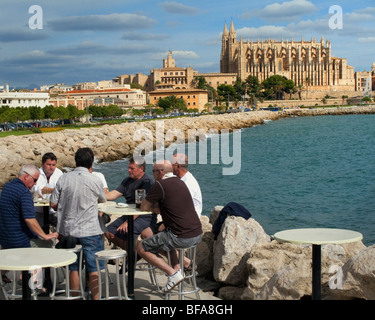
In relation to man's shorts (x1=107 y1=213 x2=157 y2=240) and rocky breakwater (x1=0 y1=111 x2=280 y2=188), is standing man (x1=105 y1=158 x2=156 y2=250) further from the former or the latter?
rocky breakwater (x1=0 y1=111 x2=280 y2=188)

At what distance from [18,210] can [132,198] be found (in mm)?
1294

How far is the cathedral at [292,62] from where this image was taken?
116938 mm

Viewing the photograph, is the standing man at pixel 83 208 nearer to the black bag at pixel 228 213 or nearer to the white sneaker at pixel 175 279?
the white sneaker at pixel 175 279

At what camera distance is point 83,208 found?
472 centimetres

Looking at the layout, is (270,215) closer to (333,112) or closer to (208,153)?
(208,153)

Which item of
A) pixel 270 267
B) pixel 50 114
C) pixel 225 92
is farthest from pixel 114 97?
pixel 270 267

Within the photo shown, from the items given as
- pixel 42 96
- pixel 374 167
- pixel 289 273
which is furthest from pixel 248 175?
pixel 42 96

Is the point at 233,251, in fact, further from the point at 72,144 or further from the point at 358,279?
the point at 72,144

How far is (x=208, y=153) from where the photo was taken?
30984 mm

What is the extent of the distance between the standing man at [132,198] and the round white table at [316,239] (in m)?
1.60

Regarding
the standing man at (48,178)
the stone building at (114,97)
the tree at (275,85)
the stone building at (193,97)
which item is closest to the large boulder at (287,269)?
the standing man at (48,178)
